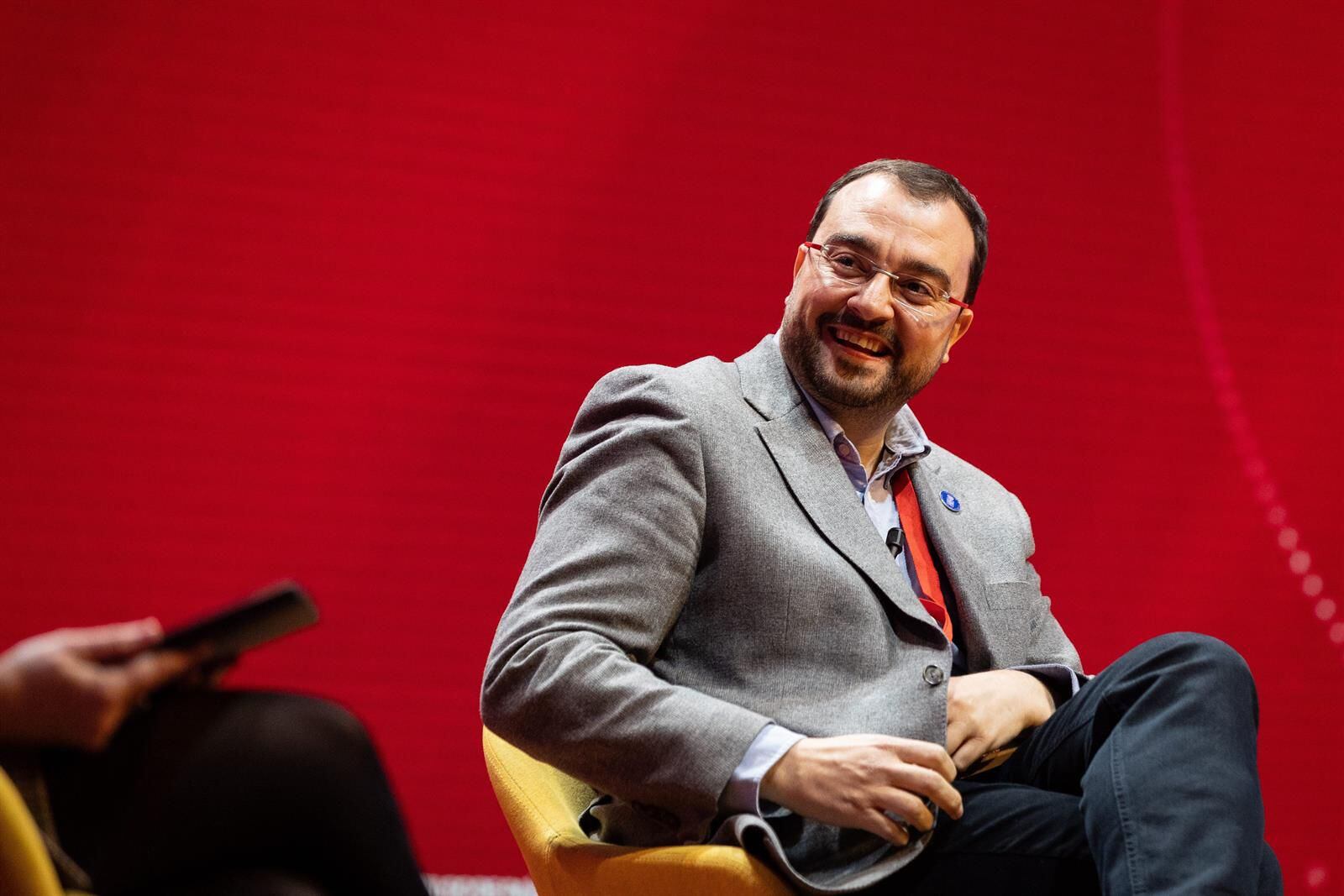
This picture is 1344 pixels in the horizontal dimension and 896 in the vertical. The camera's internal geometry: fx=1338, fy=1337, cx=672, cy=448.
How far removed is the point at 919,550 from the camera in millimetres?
1988

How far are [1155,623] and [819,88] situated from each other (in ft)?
4.93

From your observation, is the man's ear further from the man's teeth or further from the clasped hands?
the clasped hands

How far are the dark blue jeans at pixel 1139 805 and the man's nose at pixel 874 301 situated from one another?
2.04ft

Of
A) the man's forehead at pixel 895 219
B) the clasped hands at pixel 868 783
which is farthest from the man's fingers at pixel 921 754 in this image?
the man's forehead at pixel 895 219

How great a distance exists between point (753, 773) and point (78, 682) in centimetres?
76

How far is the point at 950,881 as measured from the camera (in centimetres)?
156

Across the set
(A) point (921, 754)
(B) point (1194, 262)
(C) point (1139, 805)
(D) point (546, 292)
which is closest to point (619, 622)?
(A) point (921, 754)

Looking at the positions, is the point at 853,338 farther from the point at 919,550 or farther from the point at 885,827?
the point at 885,827

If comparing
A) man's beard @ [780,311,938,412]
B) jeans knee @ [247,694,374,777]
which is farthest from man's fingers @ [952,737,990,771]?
jeans knee @ [247,694,374,777]

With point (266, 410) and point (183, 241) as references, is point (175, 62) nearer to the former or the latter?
point (183, 241)

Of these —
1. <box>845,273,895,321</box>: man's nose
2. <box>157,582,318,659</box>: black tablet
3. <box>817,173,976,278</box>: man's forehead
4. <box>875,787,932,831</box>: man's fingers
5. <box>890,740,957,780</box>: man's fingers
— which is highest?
<box>817,173,976,278</box>: man's forehead

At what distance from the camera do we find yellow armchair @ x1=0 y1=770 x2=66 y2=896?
37.3 inches

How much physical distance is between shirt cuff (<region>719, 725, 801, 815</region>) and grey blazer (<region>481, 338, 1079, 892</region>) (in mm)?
14

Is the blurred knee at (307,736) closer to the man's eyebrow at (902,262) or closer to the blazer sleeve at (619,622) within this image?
the blazer sleeve at (619,622)
